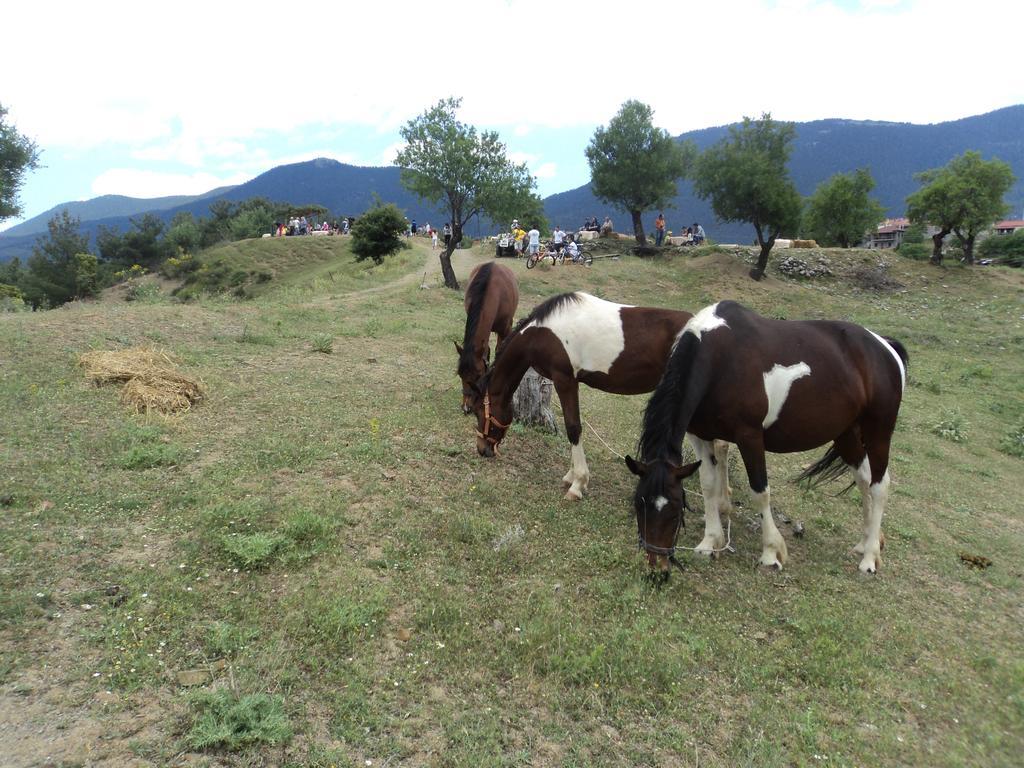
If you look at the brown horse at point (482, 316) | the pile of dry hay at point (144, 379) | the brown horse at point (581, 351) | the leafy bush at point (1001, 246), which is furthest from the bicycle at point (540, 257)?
the leafy bush at point (1001, 246)

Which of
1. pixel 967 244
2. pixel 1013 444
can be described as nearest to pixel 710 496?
pixel 1013 444

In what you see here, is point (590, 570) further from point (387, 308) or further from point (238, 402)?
point (387, 308)

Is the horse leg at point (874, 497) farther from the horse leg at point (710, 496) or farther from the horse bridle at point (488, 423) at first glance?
the horse bridle at point (488, 423)

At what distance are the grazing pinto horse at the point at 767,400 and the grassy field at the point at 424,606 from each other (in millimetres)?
614

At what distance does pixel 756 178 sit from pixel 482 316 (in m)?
25.1

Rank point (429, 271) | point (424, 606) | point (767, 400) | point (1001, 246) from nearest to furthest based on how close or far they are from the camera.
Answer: point (424, 606), point (767, 400), point (429, 271), point (1001, 246)

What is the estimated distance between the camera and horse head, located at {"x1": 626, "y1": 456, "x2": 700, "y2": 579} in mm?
4555

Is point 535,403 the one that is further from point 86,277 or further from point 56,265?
point 56,265

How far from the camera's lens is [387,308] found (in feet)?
59.9

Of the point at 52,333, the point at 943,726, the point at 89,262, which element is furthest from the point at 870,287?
the point at 89,262

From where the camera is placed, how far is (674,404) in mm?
4875

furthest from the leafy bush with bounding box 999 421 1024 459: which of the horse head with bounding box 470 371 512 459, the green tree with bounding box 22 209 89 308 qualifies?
the green tree with bounding box 22 209 89 308

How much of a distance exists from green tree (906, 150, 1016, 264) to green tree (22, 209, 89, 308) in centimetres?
6860

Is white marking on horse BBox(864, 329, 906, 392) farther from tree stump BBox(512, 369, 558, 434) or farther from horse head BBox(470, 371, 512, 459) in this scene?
tree stump BBox(512, 369, 558, 434)
